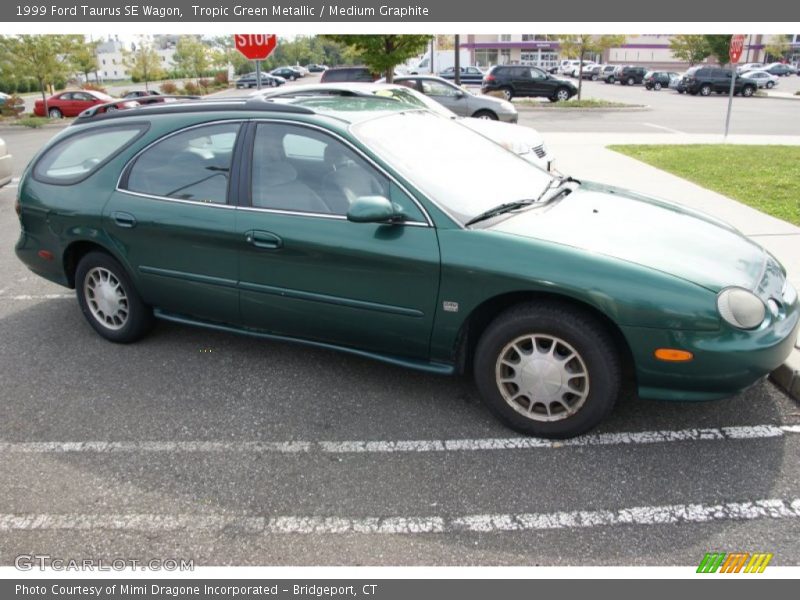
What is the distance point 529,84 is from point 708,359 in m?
28.8

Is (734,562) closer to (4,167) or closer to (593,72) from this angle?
(4,167)

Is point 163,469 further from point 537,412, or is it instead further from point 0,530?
point 537,412

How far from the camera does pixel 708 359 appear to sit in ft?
9.75

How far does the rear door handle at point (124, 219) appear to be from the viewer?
13.7 ft

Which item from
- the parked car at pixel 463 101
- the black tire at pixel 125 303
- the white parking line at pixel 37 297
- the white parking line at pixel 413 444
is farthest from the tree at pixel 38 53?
the white parking line at pixel 413 444

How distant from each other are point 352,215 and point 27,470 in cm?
202

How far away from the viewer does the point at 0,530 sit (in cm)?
280

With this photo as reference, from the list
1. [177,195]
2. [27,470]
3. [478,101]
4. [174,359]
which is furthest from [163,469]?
[478,101]

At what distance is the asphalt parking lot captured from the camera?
2.67 m

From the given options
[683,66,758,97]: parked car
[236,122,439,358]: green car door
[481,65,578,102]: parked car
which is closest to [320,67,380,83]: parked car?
[481,65,578,102]: parked car

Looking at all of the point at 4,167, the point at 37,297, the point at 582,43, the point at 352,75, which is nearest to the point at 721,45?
the point at 582,43

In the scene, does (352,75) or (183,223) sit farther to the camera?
(352,75)

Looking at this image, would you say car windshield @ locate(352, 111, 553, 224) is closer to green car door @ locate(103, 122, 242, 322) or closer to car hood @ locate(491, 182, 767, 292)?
car hood @ locate(491, 182, 767, 292)

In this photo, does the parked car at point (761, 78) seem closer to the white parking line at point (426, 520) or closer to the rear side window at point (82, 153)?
the rear side window at point (82, 153)
